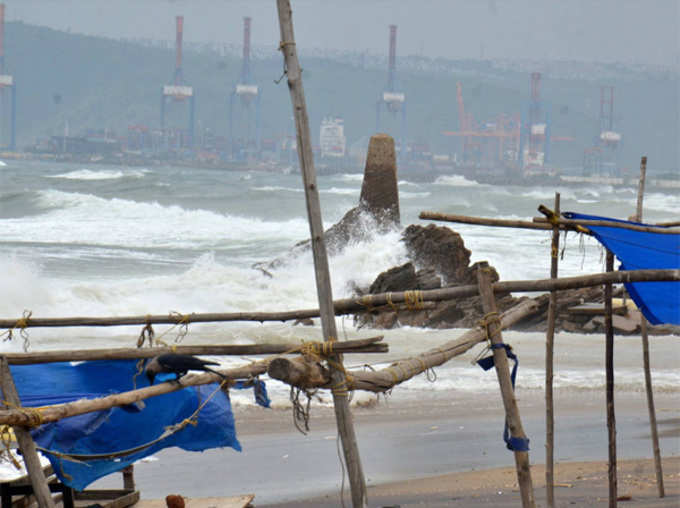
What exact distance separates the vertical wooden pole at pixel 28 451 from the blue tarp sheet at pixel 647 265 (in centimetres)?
239

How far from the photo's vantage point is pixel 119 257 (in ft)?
76.9

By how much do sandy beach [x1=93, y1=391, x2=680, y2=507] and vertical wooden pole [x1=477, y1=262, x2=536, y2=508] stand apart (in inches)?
59.7

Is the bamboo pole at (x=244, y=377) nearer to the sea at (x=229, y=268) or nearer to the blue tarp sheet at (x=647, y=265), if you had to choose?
the blue tarp sheet at (x=647, y=265)

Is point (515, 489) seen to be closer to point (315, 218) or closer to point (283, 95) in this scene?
point (315, 218)

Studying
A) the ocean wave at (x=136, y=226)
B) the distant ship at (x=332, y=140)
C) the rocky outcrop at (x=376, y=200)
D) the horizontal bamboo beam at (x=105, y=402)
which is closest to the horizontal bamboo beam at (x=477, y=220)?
the horizontal bamboo beam at (x=105, y=402)

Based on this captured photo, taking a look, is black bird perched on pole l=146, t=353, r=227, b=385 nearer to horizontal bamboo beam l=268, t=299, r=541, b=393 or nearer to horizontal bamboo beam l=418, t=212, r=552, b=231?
horizontal bamboo beam l=268, t=299, r=541, b=393

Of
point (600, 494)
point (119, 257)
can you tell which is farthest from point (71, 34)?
point (600, 494)

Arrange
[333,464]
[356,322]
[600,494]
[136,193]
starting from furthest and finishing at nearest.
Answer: [136,193] → [356,322] → [333,464] → [600,494]

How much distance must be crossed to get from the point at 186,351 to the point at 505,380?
1166 millimetres

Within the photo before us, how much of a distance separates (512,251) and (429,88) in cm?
10207

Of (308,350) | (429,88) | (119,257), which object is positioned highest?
(429,88)

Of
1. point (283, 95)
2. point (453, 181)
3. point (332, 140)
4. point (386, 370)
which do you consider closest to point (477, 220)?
point (386, 370)

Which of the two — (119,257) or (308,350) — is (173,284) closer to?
(119,257)

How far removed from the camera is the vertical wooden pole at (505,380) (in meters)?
3.35
